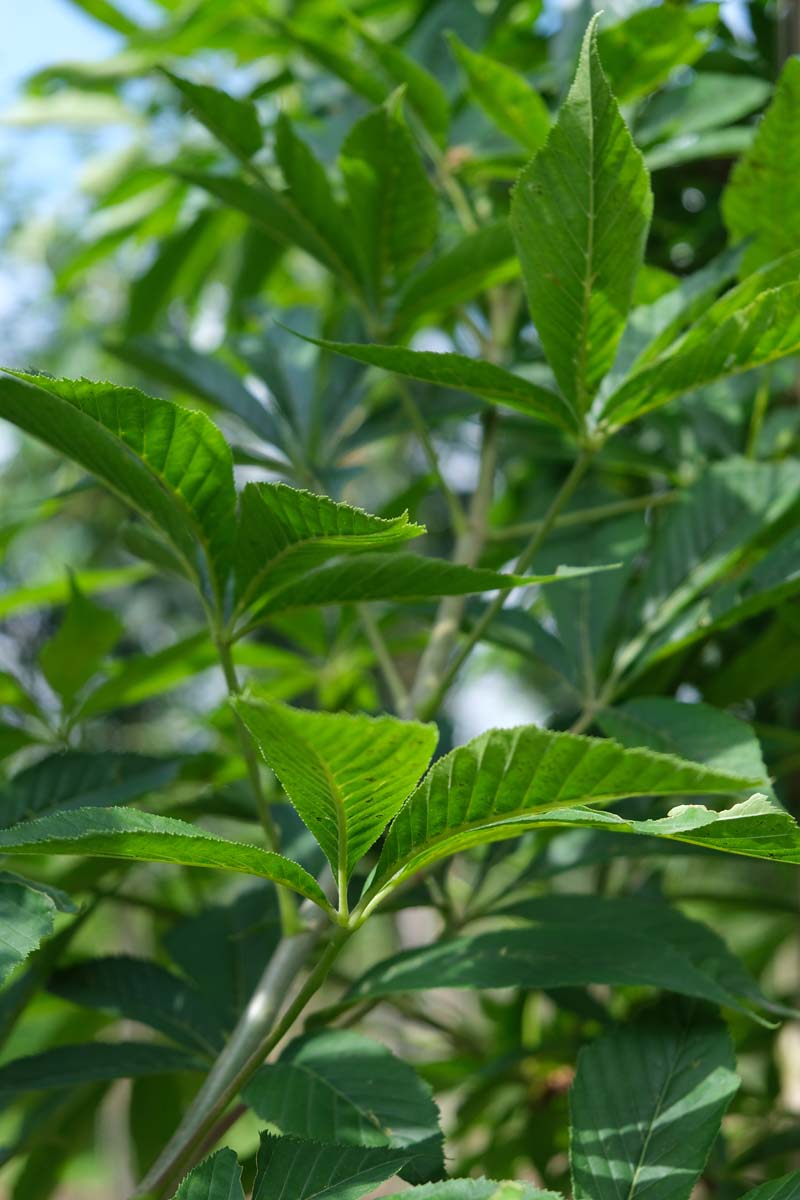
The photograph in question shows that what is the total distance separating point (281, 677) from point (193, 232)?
0.45 meters

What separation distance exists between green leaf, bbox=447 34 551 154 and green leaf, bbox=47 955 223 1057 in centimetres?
50

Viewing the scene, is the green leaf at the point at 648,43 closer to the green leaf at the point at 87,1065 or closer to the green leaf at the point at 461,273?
the green leaf at the point at 461,273

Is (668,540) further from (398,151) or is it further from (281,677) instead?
(281,677)

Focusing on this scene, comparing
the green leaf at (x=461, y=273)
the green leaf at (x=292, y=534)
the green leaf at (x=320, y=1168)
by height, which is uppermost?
the green leaf at (x=461, y=273)

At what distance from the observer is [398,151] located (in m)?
0.54

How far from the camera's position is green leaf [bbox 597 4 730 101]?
2.00 ft

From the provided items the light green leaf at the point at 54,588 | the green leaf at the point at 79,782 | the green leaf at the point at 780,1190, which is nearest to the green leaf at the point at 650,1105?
the green leaf at the point at 780,1190

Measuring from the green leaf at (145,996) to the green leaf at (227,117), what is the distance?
0.44 meters

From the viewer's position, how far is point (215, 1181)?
1.15 feet

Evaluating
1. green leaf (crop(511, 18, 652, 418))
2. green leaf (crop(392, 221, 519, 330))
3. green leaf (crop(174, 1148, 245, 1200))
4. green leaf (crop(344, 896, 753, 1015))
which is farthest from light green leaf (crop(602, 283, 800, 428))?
green leaf (crop(174, 1148, 245, 1200))

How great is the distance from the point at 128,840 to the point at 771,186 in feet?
1.42

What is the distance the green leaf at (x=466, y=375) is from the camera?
1.35 ft

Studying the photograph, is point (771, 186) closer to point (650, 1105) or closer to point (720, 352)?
point (720, 352)

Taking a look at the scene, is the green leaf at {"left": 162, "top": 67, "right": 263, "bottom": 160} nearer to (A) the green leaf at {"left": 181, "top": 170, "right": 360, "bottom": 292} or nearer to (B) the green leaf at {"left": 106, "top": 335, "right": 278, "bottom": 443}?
(A) the green leaf at {"left": 181, "top": 170, "right": 360, "bottom": 292}
